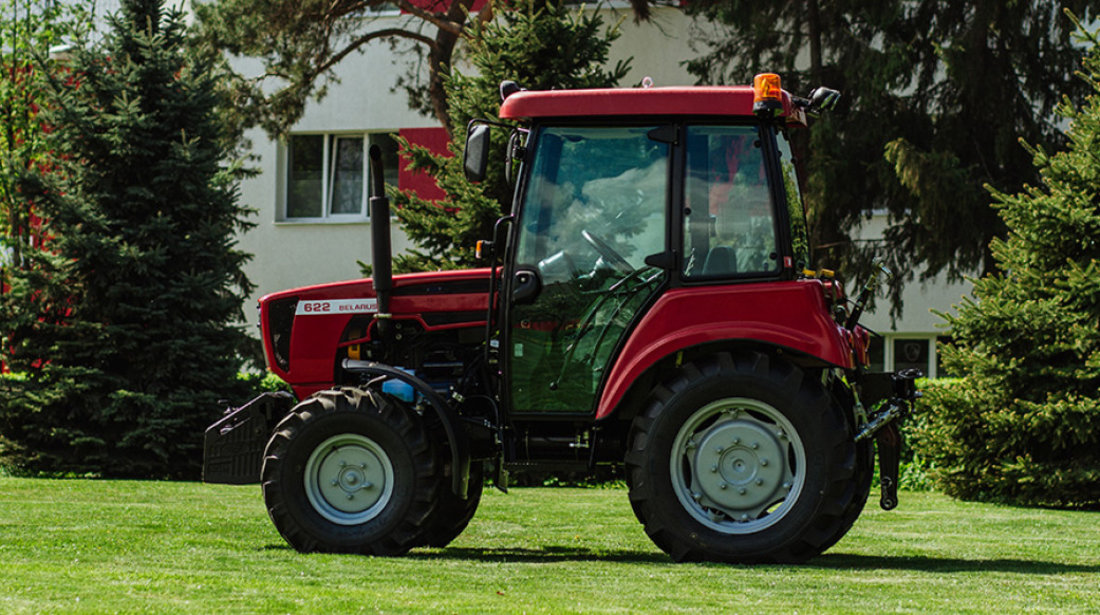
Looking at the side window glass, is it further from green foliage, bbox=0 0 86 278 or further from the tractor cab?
green foliage, bbox=0 0 86 278

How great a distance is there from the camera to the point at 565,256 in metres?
7.88

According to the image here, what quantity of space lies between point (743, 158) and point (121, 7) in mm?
12283

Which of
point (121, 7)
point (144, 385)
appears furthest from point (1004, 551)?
point (121, 7)

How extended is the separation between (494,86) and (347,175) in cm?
845

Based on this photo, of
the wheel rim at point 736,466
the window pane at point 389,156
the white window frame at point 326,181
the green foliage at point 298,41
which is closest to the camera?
the wheel rim at point 736,466

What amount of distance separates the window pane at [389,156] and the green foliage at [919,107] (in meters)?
6.19

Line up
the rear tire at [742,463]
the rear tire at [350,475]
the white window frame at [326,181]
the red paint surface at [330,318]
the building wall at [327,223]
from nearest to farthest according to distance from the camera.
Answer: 1. the rear tire at [742,463]
2. the rear tire at [350,475]
3. the red paint surface at [330,318]
4. the building wall at [327,223]
5. the white window frame at [326,181]

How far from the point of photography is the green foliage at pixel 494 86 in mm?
15930

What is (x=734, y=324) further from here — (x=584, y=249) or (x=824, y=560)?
(x=824, y=560)

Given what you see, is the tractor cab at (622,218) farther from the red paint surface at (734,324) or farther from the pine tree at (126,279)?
the pine tree at (126,279)

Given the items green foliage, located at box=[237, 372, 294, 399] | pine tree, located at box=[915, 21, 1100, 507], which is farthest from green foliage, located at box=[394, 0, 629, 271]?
pine tree, located at box=[915, 21, 1100, 507]

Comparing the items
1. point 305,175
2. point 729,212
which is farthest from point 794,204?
point 305,175

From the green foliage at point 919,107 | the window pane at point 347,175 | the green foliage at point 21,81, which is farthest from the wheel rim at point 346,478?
the window pane at point 347,175

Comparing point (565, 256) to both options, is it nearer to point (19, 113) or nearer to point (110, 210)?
point (110, 210)
